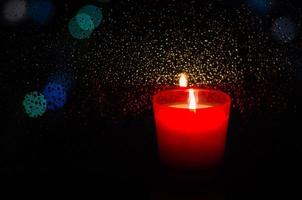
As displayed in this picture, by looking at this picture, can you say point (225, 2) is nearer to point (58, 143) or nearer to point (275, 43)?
point (275, 43)

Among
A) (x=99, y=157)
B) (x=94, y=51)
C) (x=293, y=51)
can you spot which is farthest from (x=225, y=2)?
(x=99, y=157)

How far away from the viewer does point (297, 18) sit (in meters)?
0.80

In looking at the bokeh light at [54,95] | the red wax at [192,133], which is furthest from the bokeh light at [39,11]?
the red wax at [192,133]

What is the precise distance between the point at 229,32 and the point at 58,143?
42cm

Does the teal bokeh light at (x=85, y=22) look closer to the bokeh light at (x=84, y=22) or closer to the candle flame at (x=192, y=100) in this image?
the bokeh light at (x=84, y=22)

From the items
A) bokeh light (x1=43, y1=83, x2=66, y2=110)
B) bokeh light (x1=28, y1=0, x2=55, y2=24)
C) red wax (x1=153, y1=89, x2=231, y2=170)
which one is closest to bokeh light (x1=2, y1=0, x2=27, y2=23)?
bokeh light (x1=28, y1=0, x2=55, y2=24)

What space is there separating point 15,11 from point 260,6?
481 mm

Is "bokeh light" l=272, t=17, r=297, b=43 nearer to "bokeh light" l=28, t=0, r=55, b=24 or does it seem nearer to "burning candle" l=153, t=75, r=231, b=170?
"burning candle" l=153, t=75, r=231, b=170

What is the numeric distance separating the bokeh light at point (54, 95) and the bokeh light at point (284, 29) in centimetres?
45

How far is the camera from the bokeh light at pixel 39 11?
31.1 inches

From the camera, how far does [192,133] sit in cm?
69

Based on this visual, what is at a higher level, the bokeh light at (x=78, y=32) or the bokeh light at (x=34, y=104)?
the bokeh light at (x=78, y=32)

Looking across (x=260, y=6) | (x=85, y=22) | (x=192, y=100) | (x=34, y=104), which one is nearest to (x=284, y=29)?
(x=260, y=6)

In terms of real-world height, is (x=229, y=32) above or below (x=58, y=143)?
above
